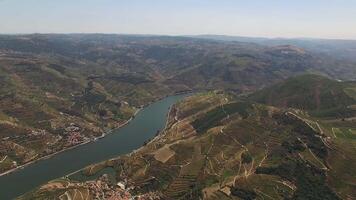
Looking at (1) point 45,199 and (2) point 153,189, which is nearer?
(1) point 45,199

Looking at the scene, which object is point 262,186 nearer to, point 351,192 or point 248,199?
point 248,199

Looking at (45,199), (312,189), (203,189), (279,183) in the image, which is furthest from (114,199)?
(312,189)

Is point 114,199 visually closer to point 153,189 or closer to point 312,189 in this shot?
point 153,189

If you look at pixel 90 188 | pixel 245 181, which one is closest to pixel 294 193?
pixel 245 181

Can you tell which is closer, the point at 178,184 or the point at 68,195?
the point at 68,195

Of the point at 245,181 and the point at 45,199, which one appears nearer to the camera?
the point at 45,199

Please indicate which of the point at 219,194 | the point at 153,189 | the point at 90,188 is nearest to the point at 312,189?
the point at 219,194

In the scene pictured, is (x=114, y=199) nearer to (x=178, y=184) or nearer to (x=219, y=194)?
(x=178, y=184)
